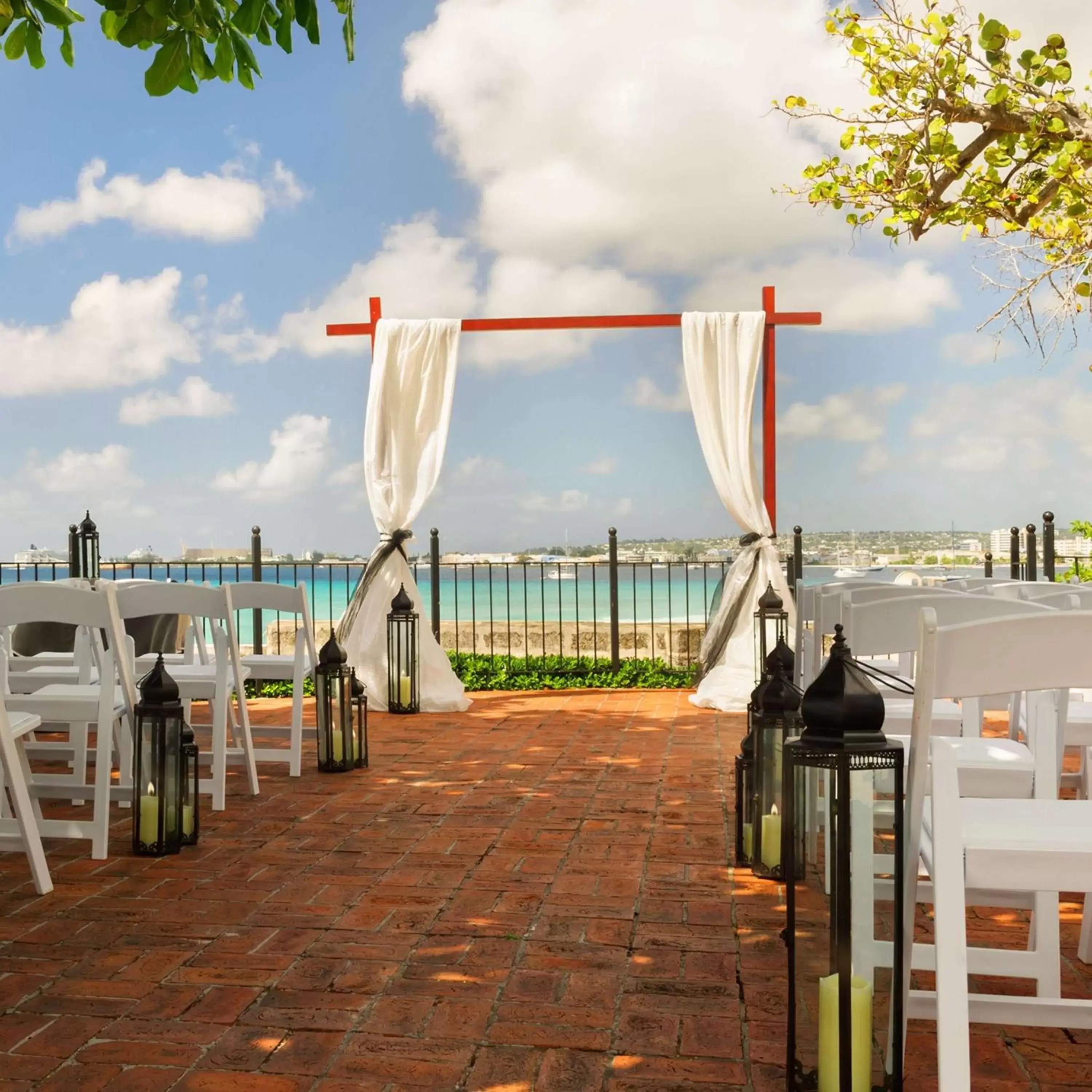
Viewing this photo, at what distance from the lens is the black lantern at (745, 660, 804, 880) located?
105 inches

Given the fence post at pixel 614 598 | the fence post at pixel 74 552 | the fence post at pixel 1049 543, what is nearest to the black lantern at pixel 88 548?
the fence post at pixel 74 552

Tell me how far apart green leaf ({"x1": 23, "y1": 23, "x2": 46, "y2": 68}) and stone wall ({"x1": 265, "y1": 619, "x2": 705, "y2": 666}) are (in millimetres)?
4652

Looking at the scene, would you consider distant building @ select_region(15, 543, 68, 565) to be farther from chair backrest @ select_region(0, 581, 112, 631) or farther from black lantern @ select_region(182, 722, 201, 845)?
chair backrest @ select_region(0, 581, 112, 631)

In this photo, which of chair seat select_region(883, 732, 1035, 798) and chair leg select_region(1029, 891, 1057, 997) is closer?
chair leg select_region(1029, 891, 1057, 997)

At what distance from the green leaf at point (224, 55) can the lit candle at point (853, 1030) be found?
257 centimetres

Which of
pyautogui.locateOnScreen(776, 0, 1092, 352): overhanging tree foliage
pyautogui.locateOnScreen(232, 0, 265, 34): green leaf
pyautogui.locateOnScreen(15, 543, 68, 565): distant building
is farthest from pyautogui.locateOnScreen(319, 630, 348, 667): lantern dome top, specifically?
pyautogui.locateOnScreen(15, 543, 68, 565): distant building

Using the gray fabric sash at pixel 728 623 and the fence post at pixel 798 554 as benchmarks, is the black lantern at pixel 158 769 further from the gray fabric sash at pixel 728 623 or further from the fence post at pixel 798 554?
the fence post at pixel 798 554

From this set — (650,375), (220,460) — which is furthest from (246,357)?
(650,375)

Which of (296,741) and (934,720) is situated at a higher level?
(934,720)

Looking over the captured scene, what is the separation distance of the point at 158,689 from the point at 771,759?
72.1 inches

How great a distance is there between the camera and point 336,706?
4.43 m

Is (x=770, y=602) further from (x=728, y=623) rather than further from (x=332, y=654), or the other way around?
(x=332, y=654)

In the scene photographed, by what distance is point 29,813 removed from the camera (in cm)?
277

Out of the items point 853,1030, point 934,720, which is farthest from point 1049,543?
point 853,1030
